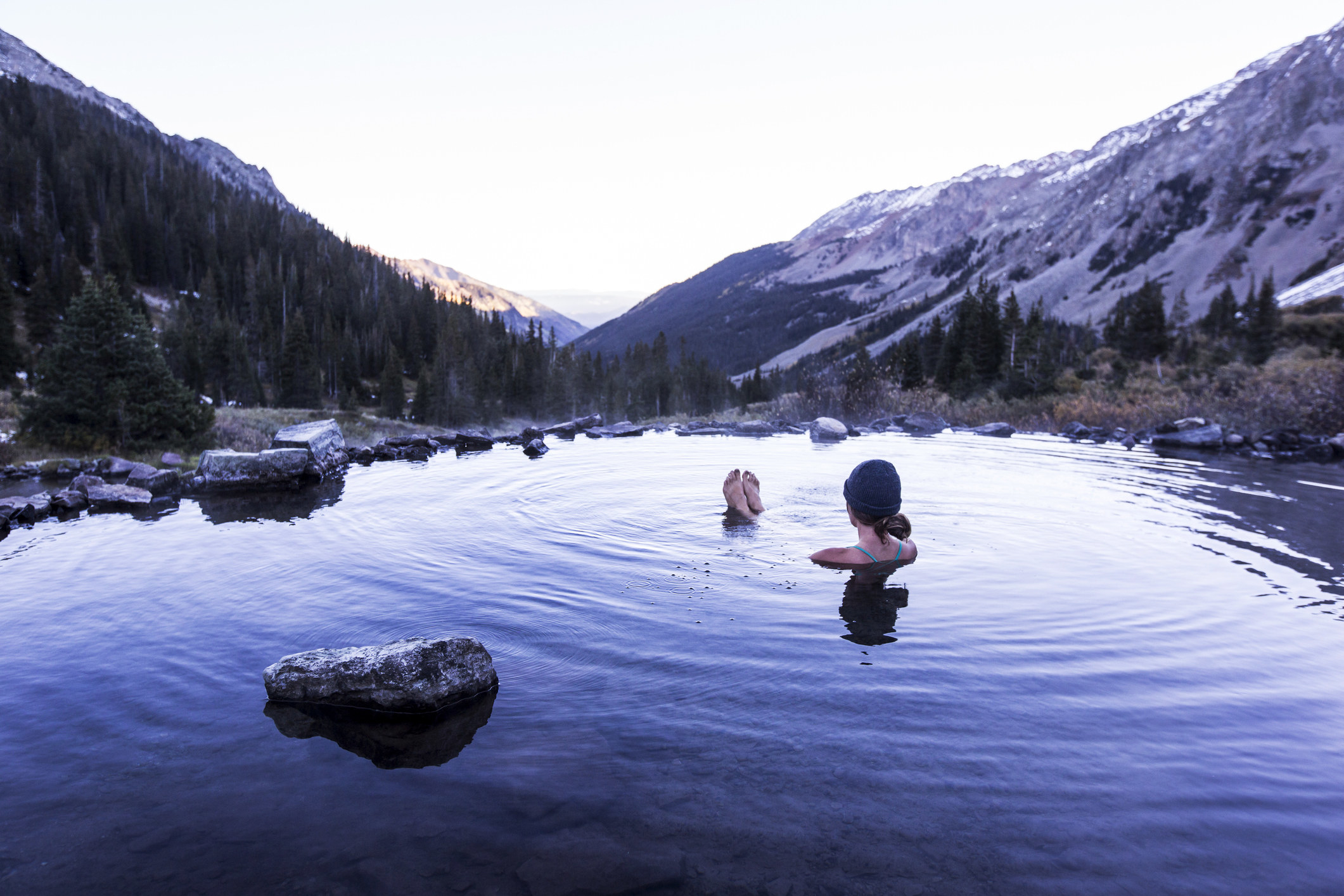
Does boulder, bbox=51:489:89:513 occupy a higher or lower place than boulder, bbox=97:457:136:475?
lower

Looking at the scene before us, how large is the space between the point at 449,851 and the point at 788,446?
21551 mm

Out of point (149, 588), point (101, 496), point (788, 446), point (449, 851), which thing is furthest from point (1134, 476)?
point (101, 496)

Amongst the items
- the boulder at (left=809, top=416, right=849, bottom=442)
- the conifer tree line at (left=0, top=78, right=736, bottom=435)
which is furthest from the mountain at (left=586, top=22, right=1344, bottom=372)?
the boulder at (left=809, top=416, right=849, bottom=442)

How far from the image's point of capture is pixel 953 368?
60.5 metres

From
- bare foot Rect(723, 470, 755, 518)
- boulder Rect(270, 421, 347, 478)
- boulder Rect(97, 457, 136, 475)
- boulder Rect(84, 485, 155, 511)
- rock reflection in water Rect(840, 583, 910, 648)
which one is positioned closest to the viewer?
rock reflection in water Rect(840, 583, 910, 648)

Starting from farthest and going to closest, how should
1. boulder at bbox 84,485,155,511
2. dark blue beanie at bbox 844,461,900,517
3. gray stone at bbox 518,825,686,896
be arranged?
boulder at bbox 84,485,155,511, dark blue beanie at bbox 844,461,900,517, gray stone at bbox 518,825,686,896

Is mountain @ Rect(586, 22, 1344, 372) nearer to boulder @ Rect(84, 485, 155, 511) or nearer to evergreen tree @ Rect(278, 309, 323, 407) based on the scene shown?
evergreen tree @ Rect(278, 309, 323, 407)

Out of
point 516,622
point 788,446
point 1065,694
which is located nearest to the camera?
point 1065,694

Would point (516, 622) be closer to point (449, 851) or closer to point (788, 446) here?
point (449, 851)

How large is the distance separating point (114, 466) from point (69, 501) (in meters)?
4.48

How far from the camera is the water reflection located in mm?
6328

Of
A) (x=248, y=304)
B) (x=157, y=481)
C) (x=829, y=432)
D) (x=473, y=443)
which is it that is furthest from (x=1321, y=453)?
(x=248, y=304)

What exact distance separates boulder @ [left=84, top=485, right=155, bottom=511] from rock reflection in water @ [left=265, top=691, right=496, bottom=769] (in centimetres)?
1140

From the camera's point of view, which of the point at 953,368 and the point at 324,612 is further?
the point at 953,368
